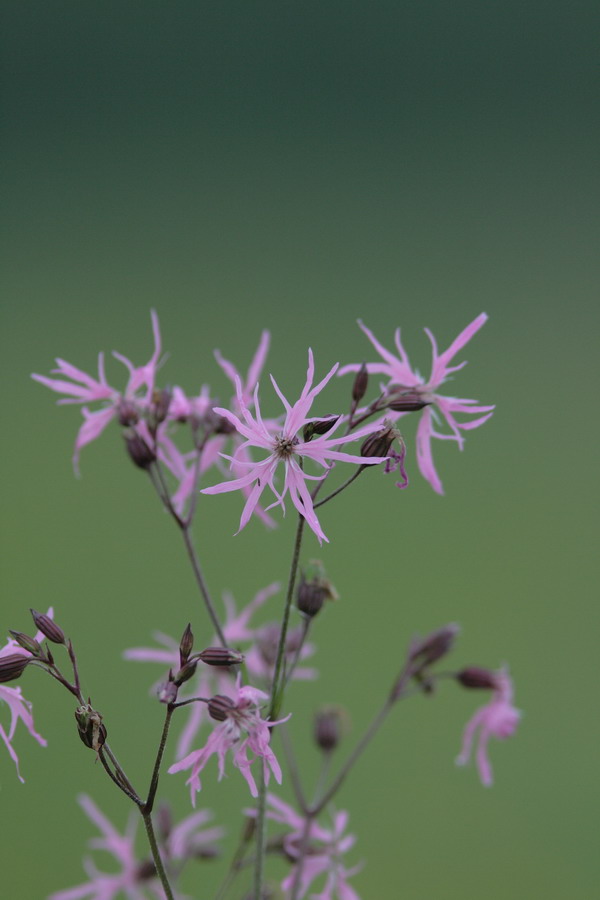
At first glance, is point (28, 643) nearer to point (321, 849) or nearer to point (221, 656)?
point (221, 656)

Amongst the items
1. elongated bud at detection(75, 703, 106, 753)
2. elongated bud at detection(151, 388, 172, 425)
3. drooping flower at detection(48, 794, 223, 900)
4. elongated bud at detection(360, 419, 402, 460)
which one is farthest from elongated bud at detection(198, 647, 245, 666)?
drooping flower at detection(48, 794, 223, 900)

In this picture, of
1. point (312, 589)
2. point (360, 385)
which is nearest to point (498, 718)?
point (312, 589)

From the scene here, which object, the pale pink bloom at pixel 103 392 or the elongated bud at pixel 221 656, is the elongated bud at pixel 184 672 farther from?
the pale pink bloom at pixel 103 392

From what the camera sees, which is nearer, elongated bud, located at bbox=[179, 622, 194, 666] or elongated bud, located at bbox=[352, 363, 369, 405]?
elongated bud, located at bbox=[179, 622, 194, 666]

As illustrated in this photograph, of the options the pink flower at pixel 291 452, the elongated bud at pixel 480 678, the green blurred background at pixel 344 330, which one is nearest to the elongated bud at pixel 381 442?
the pink flower at pixel 291 452

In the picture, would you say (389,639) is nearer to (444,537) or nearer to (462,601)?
(462,601)

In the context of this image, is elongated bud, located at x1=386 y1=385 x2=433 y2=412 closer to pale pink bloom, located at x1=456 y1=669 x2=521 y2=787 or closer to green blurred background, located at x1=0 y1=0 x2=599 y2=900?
pale pink bloom, located at x1=456 y1=669 x2=521 y2=787

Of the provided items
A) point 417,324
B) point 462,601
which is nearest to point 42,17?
point 417,324
